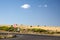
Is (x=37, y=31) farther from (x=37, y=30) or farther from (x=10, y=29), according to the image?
(x=10, y=29)

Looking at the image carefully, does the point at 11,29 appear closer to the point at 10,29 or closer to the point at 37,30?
the point at 10,29

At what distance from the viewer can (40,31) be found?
97.5 metres

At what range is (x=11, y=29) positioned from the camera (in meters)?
98.6

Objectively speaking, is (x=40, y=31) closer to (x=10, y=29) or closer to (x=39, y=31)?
(x=39, y=31)

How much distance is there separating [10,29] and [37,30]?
11.9m

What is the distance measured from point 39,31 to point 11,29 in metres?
12.3

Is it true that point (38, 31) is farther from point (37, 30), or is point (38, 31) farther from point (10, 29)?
point (10, 29)

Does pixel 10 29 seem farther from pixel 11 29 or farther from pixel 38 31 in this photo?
pixel 38 31

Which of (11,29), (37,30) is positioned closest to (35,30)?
(37,30)

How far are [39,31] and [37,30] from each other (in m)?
1.90

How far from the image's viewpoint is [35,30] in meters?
98.4

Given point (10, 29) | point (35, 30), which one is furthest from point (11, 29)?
point (35, 30)

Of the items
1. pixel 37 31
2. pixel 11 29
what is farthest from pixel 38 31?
pixel 11 29

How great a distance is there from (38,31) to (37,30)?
4.66 ft
